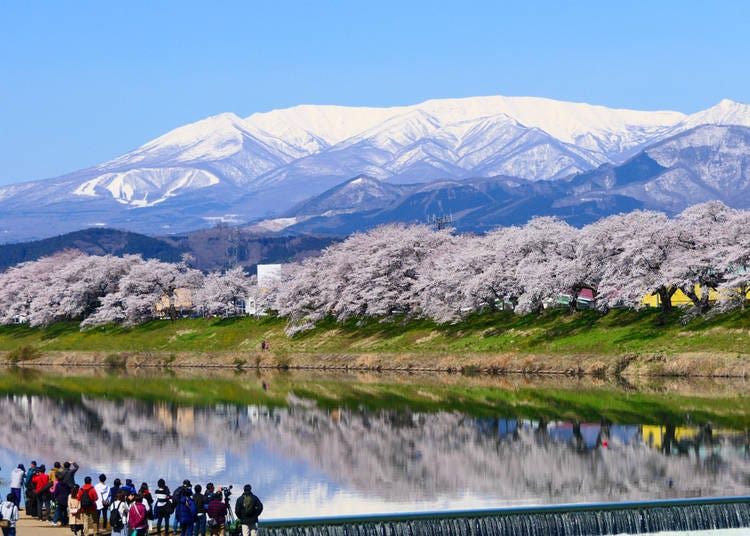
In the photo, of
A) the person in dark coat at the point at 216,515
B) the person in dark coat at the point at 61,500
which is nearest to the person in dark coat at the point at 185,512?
the person in dark coat at the point at 216,515

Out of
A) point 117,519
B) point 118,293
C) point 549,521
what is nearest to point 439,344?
point 118,293

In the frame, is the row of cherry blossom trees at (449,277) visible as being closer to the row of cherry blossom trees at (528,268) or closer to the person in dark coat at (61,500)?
the row of cherry blossom trees at (528,268)

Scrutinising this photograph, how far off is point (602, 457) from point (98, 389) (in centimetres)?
5407

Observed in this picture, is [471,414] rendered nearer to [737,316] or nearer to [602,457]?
[602,457]

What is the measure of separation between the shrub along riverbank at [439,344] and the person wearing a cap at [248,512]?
173ft

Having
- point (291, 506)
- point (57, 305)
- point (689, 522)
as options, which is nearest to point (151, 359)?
point (57, 305)

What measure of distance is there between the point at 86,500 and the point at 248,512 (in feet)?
16.6

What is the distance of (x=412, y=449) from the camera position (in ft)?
199

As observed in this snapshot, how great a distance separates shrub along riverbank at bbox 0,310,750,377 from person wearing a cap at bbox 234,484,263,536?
52.7 metres

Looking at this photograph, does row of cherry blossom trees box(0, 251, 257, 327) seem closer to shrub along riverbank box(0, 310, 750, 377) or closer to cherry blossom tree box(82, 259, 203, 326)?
cherry blossom tree box(82, 259, 203, 326)

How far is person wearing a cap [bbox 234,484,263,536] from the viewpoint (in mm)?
37875

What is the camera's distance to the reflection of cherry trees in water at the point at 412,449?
162 feet

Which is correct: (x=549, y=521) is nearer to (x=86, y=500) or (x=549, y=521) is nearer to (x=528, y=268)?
(x=86, y=500)

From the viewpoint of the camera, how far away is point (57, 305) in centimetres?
15588
